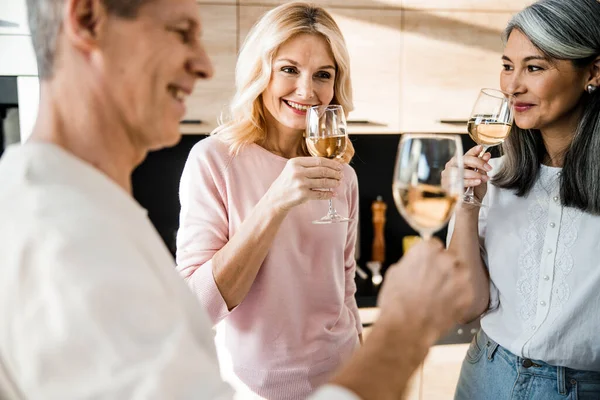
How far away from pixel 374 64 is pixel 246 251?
170cm

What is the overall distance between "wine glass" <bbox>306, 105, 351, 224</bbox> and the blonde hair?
0.77 feet

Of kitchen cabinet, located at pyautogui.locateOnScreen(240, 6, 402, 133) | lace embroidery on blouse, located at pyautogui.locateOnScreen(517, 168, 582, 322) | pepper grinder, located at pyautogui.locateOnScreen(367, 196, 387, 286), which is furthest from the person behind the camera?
pepper grinder, located at pyautogui.locateOnScreen(367, 196, 387, 286)

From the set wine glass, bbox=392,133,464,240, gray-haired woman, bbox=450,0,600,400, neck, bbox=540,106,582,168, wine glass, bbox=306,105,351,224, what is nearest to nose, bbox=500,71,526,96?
gray-haired woman, bbox=450,0,600,400

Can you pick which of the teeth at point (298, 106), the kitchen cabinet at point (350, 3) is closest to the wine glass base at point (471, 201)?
the teeth at point (298, 106)

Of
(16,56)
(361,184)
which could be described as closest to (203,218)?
(16,56)

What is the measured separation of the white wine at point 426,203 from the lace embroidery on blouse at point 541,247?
0.70 metres

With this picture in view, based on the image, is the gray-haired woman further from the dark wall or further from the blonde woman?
the dark wall

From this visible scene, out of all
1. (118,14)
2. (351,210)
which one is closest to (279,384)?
(351,210)

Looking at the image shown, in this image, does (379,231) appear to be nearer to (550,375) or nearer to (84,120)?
(550,375)

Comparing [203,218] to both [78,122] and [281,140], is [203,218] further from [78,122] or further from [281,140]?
[78,122]

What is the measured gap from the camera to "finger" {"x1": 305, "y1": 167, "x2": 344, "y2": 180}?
133 cm

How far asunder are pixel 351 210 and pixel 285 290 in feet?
1.17

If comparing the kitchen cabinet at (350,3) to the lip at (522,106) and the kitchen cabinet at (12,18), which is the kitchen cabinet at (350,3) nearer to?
the kitchen cabinet at (12,18)

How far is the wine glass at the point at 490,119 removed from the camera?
146 cm
